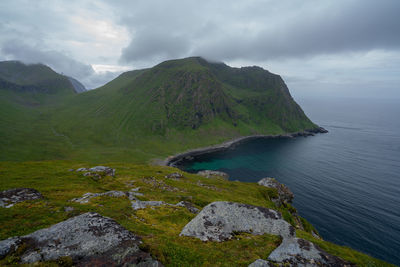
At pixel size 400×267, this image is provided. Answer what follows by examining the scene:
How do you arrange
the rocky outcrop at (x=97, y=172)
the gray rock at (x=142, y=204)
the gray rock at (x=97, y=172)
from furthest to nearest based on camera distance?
1. the gray rock at (x=97, y=172)
2. the rocky outcrop at (x=97, y=172)
3. the gray rock at (x=142, y=204)

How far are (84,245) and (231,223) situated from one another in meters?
16.9

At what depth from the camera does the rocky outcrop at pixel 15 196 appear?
23466 millimetres

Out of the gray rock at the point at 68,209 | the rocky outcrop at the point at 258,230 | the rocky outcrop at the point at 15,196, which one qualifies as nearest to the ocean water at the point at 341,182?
the rocky outcrop at the point at 258,230

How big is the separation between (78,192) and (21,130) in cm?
22448

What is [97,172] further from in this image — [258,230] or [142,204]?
[258,230]

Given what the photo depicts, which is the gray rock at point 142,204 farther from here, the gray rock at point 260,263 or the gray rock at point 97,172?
the gray rock at point 97,172

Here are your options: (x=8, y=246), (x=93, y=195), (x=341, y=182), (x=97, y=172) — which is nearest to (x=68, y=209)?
(x=8, y=246)

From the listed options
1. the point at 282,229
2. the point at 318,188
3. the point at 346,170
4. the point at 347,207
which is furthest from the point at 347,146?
the point at 282,229

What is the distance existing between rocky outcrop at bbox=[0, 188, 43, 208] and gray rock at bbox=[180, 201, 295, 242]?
24.7m

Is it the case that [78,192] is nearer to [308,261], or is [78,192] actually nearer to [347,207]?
[308,261]

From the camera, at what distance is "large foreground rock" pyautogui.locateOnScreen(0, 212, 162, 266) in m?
12.2

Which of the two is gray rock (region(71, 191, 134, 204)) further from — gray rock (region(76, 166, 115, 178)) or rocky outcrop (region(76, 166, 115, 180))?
gray rock (region(76, 166, 115, 178))

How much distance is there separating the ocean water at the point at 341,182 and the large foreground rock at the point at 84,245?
7852cm

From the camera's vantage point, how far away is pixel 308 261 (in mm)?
16219
